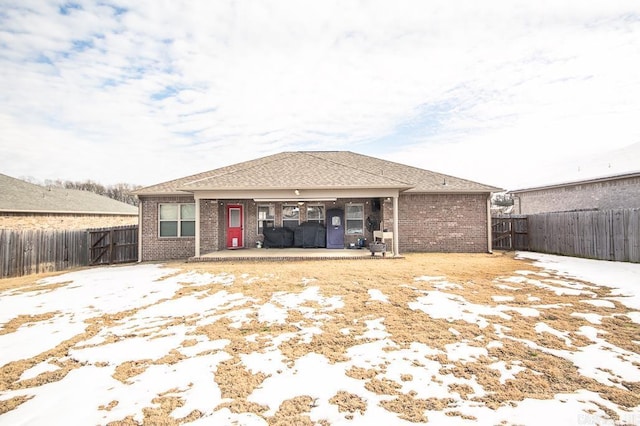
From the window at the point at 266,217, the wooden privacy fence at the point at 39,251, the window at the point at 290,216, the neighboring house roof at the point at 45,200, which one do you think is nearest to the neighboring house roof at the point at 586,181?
the window at the point at 290,216

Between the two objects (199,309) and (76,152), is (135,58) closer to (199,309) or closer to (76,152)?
(199,309)

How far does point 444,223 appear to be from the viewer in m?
13.0

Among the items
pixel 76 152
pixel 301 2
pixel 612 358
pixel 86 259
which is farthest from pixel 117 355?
pixel 76 152

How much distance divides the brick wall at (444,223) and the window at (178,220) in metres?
9.04

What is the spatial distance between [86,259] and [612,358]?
15.7 m

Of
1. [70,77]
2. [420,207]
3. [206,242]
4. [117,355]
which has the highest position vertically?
[70,77]

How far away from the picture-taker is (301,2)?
7.85m

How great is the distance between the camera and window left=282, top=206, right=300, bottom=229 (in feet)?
44.5

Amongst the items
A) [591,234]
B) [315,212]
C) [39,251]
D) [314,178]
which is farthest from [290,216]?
[591,234]

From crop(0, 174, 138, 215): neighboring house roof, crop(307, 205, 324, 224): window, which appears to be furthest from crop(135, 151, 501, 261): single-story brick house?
crop(0, 174, 138, 215): neighboring house roof

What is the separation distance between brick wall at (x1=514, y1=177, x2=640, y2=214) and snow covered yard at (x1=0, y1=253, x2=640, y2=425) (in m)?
8.10

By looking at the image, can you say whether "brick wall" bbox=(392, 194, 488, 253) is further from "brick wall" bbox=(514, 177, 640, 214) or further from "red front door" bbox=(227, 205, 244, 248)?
"red front door" bbox=(227, 205, 244, 248)

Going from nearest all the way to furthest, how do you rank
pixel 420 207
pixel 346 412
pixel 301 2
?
1. pixel 346 412
2. pixel 301 2
3. pixel 420 207

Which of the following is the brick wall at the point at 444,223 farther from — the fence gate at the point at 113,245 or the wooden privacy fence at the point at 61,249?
the wooden privacy fence at the point at 61,249
